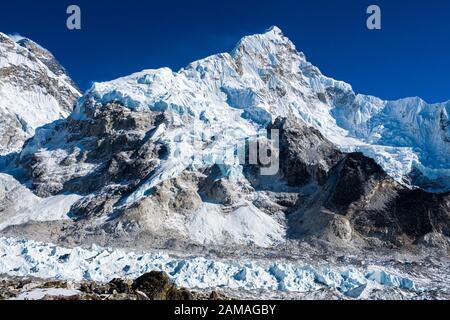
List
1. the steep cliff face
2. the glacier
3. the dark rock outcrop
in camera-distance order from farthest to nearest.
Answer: the dark rock outcrop → the steep cliff face → the glacier

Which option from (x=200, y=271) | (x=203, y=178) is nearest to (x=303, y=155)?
(x=203, y=178)

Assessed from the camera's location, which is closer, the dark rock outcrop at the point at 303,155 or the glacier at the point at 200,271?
the glacier at the point at 200,271

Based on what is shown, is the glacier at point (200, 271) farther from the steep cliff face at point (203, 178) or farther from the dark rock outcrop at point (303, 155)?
the dark rock outcrop at point (303, 155)

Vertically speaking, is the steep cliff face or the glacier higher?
the steep cliff face

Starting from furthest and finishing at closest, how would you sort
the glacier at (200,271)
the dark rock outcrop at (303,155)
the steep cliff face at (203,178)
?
the dark rock outcrop at (303,155) < the steep cliff face at (203,178) < the glacier at (200,271)

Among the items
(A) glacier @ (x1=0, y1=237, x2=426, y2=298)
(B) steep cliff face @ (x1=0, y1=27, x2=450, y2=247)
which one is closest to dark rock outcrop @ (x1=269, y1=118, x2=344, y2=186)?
(B) steep cliff face @ (x1=0, y1=27, x2=450, y2=247)

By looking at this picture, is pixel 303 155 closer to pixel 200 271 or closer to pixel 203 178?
pixel 203 178

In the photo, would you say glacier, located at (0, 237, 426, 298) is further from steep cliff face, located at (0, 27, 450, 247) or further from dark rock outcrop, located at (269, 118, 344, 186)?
dark rock outcrop, located at (269, 118, 344, 186)

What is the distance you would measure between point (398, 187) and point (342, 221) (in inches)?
814

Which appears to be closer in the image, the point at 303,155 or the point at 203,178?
the point at 203,178

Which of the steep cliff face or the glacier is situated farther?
the steep cliff face

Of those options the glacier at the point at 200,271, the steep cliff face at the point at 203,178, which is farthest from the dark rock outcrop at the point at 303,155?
the glacier at the point at 200,271

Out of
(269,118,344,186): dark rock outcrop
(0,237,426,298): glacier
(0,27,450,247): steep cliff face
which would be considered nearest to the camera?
(0,237,426,298): glacier
